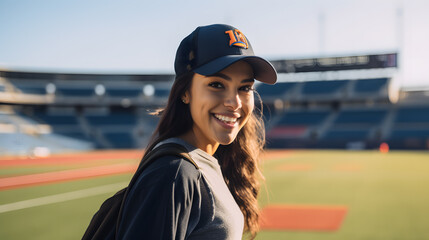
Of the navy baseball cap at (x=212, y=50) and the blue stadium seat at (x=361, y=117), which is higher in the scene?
the navy baseball cap at (x=212, y=50)

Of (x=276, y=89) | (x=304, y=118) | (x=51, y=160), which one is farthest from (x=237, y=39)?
(x=276, y=89)

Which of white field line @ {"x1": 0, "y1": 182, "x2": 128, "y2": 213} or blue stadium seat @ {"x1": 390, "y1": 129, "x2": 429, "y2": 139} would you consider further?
blue stadium seat @ {"x1": 390, "y1": 129, "x2": 429, "y2": 139}

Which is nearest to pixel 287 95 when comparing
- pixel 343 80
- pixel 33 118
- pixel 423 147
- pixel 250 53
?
pixel 343 80

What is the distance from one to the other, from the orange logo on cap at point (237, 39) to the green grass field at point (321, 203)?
3776mm

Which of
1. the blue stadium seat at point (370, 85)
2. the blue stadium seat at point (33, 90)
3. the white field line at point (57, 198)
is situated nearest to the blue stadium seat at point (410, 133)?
the blue stadium seat at point (370, 85)

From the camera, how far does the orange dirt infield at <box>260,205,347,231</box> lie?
6.74 meters

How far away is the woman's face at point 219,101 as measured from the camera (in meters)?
1.58

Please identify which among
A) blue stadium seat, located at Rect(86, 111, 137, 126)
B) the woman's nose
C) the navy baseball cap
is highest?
the navy baseball cap

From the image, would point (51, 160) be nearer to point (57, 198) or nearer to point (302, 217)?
point (57, 198)

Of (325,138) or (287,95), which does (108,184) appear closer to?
(325,138)

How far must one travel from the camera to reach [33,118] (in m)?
42.1

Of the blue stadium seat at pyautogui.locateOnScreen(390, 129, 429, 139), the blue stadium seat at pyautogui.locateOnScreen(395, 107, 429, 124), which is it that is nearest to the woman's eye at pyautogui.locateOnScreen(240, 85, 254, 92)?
the blue stadium seat at pyautogui.locateOnScreen(390, 129, 429, 139)

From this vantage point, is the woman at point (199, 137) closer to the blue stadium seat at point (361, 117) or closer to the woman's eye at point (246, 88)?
the woman's eye at point (246, 88)

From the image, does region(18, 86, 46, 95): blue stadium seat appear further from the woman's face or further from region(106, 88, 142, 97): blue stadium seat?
the woman's face
